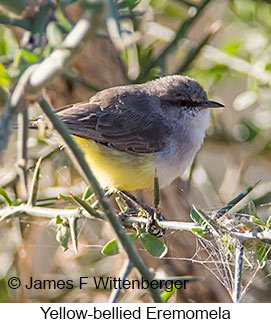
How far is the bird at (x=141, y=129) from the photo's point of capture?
3404 millimetres

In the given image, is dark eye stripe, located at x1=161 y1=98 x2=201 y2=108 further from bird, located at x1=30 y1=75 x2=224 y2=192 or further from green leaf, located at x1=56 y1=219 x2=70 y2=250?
green leaf, located at x1=56 y1=219 x2=70 y2=250

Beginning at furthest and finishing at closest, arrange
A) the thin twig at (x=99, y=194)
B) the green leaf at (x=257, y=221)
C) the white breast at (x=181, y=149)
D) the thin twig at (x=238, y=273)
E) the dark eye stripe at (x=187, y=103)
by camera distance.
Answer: the dark eye stripe at (x=187, y=103) → the white breast at (x=181, y=149) → the green leaf at (x=257, y=221) → the thin twig at (x=238, y=273) → the thin twig at (x=99, y=194)

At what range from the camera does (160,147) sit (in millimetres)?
3645

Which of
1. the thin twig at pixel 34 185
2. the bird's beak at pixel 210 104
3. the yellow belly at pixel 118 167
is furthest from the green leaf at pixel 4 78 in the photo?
the bird's beak at pixel 210 104

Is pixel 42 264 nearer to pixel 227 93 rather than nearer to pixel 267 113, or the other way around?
pixel 267 113

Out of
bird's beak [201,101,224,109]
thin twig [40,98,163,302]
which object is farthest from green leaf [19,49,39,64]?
bird's beak [201,101,224,109]

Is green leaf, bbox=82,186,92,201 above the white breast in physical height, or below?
above

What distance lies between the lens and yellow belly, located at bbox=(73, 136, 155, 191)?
3.38m

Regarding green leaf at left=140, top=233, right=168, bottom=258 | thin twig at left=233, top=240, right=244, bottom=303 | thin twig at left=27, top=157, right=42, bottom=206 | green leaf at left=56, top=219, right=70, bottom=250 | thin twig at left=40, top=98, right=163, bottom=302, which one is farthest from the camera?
green leaf at left=56, top=219, right=70, bottom=250

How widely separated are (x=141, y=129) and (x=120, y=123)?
0.17 metres

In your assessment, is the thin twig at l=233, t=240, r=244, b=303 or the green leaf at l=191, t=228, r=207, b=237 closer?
the thin twig at l=233, t=240, r=244, b=303

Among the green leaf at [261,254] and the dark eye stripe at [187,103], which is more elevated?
the green leaf at [261,254]

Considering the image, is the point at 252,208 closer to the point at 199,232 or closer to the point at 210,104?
the point at 199,232

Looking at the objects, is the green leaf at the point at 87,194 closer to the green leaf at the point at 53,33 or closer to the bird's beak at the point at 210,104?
the green leaf at the point at 53,33
